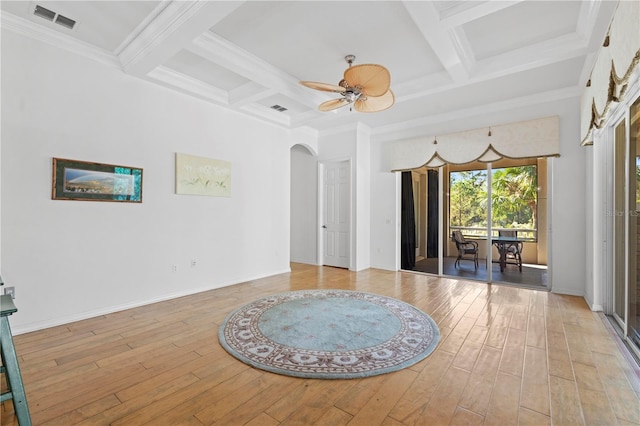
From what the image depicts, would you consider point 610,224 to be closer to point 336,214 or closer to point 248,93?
point 336,214

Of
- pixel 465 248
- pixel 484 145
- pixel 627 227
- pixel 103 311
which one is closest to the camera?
pixel 627 227

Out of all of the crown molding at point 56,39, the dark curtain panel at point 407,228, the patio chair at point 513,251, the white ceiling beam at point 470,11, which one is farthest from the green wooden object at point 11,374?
the patio chair at point 513,251

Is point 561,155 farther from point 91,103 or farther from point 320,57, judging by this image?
point 91,103

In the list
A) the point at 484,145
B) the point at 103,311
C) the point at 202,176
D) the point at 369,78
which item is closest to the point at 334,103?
the point at 369,78

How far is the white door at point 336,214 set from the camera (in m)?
6.60

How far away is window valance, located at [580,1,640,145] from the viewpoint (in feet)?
6.35

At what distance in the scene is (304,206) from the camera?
7.31 meters

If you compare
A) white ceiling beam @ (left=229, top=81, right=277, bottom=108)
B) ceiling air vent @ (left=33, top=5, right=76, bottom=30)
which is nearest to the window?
white ceiling beam @ (left=229, top=81, right=277, bottom=108)

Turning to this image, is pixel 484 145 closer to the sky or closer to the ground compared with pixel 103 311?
closer to the sky

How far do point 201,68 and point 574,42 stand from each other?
4461mm

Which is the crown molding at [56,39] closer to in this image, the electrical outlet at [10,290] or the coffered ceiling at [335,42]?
the coffered ceiling at [335,42]

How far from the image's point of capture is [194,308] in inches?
149

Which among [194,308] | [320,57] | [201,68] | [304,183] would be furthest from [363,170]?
[194,308]

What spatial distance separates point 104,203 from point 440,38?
4241mm
